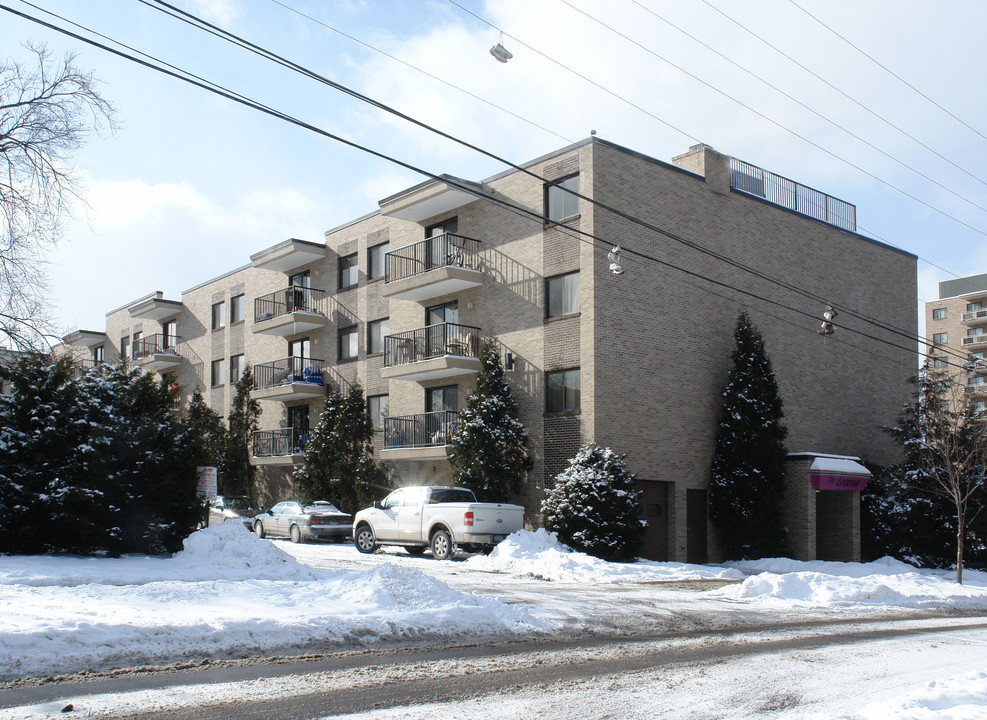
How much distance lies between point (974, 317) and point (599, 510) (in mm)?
75895

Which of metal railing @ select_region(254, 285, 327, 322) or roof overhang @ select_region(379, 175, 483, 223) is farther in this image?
metal railing @ select_region(254, 285, 327, 322)

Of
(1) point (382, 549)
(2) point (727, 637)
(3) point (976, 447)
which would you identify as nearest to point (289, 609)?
(2) point (727, 637)

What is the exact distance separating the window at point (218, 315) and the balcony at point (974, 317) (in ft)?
231

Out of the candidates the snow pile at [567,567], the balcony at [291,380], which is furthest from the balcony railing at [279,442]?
the snow pile at [567,567]

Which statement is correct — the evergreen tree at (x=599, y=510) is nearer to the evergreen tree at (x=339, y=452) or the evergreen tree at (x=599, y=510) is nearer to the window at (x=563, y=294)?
the window at (x=563, y=294)

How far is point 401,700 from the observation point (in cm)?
705

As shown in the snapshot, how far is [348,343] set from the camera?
34531 millimetres

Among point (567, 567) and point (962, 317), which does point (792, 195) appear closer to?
point (567, 567)

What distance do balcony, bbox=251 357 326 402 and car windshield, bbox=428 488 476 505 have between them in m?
13.3

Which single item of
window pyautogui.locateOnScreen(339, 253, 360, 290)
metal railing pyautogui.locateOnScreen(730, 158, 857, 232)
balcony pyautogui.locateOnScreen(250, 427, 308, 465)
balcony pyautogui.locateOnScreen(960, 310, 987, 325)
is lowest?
balcony pyautogui.locateOnScreen(250, 427, 308, 465)

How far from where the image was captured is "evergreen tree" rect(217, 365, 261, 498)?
3853 cm

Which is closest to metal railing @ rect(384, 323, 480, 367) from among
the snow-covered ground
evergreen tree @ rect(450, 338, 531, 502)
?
evergreen tree @ rect(450, 338, 531, 502)

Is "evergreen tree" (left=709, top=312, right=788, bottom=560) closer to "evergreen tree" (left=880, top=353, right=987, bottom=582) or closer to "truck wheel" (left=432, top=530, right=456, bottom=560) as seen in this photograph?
"evergreen tree" (left=880, top=353, right=987, bottom=582)

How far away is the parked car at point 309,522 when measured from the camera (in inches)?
1082
